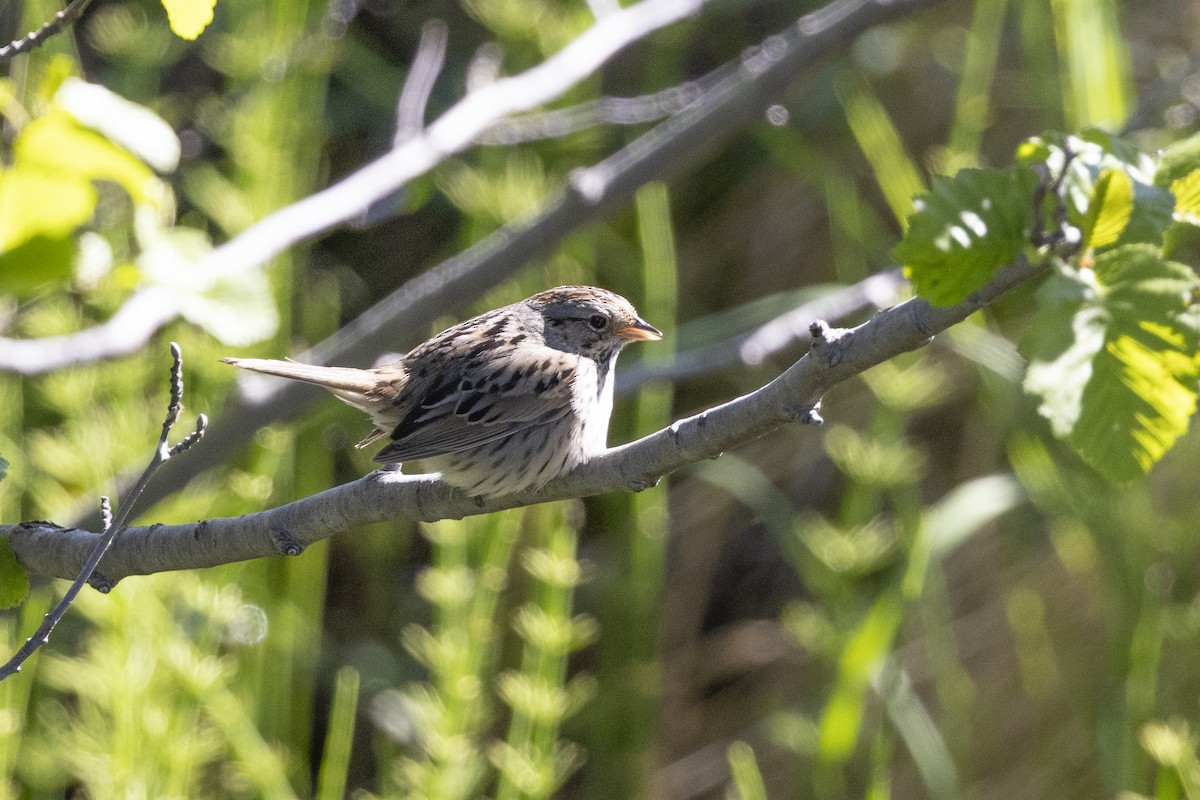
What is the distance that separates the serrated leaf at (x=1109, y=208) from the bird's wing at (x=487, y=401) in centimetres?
157

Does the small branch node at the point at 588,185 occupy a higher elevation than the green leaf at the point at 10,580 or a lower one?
higher

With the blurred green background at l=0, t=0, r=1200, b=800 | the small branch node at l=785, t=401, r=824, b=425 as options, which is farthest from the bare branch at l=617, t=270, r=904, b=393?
the small branch node at l=785, t=401, r=824, b=425

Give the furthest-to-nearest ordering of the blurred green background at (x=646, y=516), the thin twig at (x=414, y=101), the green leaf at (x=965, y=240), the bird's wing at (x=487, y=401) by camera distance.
Result: the thin twig at (x=414, y=101) → the blurred green background at (x=646, y=516) → the bird's wing at (x=487, y=401) → the green leaf at (x=965, y=240)

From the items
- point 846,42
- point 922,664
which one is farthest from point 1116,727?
point 846,42

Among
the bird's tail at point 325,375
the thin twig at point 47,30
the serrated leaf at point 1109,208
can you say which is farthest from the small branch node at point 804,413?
the bird's tail at point 325,375

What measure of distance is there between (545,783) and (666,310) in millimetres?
1404

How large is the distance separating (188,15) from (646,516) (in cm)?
256

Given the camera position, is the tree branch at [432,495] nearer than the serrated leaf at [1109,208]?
No

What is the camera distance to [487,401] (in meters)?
2.93

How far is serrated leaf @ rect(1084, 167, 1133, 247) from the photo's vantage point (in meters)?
1.37

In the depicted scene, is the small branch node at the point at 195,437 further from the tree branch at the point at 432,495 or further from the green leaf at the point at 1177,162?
the green leaf at the point at 1177,162

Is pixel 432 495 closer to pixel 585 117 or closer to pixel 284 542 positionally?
pixel 284 542

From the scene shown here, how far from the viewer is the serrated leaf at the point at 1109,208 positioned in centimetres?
137

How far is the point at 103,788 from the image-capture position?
9.99ft
